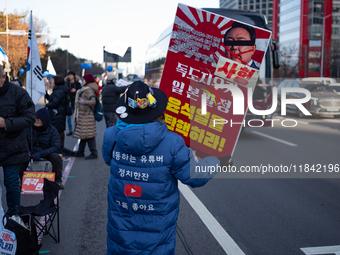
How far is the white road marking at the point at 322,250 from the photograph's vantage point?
12.3 feet

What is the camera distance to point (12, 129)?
4.04 metres

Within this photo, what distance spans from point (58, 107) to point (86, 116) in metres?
0.72

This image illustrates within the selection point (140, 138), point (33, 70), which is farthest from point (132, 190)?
point (33, 70)

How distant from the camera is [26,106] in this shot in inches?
166

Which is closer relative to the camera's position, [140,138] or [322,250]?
[140,138]

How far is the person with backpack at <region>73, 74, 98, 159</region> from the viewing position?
8297mm

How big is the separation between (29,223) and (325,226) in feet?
10.9

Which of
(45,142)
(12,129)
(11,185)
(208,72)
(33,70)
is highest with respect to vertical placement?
(33,70)

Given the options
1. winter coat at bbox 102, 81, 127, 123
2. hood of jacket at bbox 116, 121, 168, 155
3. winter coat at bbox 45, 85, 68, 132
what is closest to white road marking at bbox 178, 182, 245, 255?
hood of jacket at bbox 116, 121, 168, 155

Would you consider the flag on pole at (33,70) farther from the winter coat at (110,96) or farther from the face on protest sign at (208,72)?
the face on protest sign at (208,72)

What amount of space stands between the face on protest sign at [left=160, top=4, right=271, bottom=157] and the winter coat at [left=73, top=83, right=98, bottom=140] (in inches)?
226

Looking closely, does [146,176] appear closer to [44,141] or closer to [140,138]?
[140,138]

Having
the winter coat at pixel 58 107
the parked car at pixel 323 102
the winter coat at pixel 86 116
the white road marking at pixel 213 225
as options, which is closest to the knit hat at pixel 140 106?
the white road marking at pixel 213 225

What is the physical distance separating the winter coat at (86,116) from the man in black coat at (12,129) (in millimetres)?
3958
